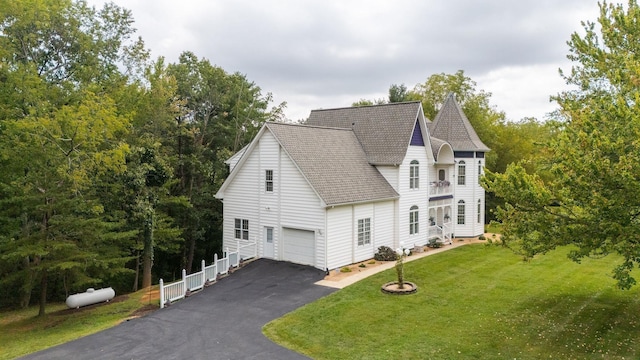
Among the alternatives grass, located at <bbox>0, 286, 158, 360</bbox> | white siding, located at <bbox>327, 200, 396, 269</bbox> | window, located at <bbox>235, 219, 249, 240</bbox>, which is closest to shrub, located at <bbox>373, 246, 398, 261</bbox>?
white siding, located at <bbox>327, 200, 396, 269</bbox>

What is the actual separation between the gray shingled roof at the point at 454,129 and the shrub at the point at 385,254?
11.2 metres

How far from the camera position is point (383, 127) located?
2714cm

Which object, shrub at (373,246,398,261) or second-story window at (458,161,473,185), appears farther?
second-story window at (458,161,473,185)

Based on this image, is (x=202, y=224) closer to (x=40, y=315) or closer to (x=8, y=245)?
(x=40, y=315)

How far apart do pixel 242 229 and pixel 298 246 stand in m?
4.17

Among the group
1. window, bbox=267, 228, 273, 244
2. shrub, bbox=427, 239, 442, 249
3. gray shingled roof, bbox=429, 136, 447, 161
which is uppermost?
gray shingled roof, bbox=429, 136, 447, 161

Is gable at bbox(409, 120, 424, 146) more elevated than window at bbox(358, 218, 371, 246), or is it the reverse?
gable at bbox(409, 120, 424, 146)

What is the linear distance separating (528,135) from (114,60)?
3950 centimetres

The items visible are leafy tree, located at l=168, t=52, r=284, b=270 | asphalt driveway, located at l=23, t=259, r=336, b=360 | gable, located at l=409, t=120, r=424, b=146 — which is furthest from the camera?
leafy tree, located at l=168, t=52, r=284, b=270

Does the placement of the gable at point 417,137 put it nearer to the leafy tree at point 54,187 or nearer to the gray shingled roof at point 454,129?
the gray shingled roof at point 454,129

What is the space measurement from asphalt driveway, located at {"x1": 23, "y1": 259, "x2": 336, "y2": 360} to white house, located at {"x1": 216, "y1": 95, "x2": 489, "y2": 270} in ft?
8.24

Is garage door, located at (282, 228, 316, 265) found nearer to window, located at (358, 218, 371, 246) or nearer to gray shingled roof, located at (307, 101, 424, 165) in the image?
window, located at (358, 218, 371, 246)

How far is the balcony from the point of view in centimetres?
2892

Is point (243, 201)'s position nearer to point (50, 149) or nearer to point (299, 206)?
point (299, 206)
